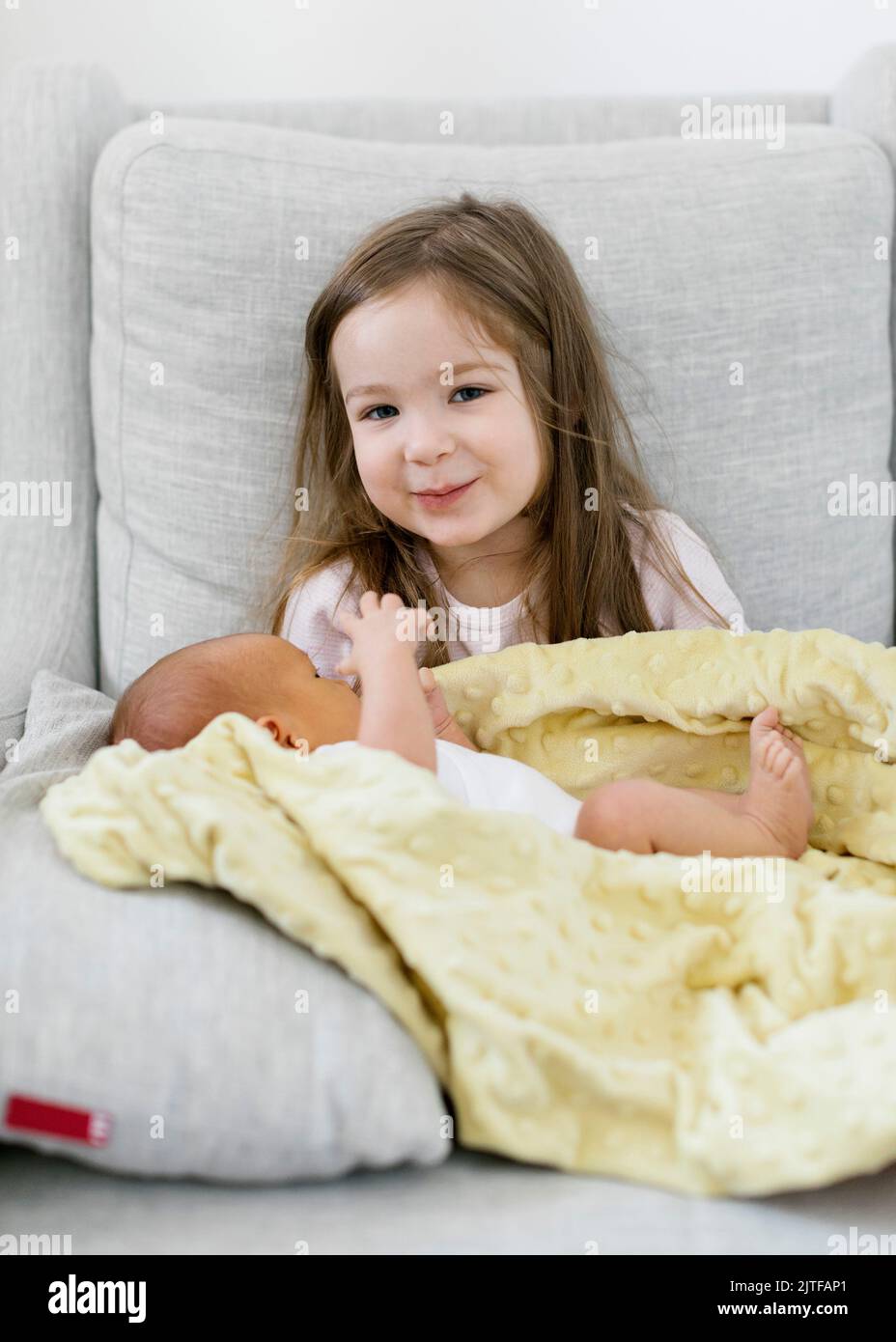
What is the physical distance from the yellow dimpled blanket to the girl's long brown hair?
50 cm

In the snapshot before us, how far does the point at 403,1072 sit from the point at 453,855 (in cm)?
15

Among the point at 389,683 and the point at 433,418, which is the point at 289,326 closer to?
the point at 433,418

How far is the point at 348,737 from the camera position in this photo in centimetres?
118

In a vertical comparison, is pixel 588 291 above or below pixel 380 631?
above

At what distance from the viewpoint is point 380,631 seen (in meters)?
1.16

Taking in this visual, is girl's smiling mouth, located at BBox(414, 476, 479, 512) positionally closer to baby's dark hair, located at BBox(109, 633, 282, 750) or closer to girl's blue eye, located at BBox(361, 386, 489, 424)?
girl's blue eye, located at BBox(361, 386, 489, 424)

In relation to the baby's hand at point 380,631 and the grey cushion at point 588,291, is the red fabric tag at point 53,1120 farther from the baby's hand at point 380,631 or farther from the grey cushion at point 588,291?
the grey cushion at point 588,291

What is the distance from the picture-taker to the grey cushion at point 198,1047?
775mm

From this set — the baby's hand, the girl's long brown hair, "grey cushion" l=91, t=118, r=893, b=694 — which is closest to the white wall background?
"grey cushion" l=91, t=118, r=893, b=694

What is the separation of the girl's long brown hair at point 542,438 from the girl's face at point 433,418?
30 mm

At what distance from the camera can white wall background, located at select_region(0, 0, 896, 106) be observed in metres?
1.85

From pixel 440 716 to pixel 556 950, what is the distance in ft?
1.31

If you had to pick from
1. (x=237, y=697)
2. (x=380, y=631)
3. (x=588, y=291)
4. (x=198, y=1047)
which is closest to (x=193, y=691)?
(x=237, y=697)
